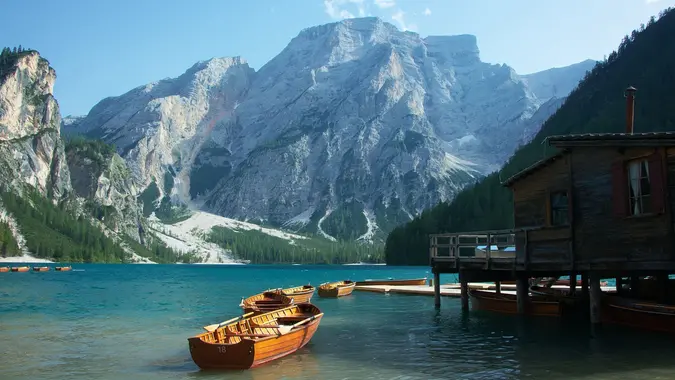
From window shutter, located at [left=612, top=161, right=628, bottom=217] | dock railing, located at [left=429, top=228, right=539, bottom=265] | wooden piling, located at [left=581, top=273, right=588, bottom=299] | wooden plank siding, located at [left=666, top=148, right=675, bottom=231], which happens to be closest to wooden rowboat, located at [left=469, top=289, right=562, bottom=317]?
wooden piling, located at [left=581, top=273, right=588, bottom=299]

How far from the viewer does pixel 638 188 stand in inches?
1144

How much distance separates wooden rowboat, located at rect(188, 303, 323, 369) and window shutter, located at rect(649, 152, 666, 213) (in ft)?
59.5

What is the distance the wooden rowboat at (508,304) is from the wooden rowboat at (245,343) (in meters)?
17.4

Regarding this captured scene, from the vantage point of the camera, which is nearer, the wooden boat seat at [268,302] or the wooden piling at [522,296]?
the wooden piling at [522,296]

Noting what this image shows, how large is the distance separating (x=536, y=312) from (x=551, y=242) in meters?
7.83

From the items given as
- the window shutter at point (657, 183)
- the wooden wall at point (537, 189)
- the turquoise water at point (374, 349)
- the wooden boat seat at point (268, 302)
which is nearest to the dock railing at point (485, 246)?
the wooden wall at point (537, 189)

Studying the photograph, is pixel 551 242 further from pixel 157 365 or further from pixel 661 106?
pixel 661 106

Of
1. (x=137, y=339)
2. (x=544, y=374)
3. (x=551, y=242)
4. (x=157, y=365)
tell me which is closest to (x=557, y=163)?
(x=551, y=242)

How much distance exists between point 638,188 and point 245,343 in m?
20.9

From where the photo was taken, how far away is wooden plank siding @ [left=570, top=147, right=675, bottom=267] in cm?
2819

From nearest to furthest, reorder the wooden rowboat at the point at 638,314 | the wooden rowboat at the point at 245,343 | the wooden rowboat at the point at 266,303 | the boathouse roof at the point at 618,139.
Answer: the wooden rowboat at the point at 245,343 < the boathouse roof at the point at 618,139 < the wooden rowboat at the point at 638,314 < the wooden rowboat at the point at 266,303

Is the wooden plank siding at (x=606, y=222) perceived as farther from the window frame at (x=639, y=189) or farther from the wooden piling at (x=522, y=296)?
the wooden piling at (x=522, y=296)

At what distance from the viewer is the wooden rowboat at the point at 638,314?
98.4 feet

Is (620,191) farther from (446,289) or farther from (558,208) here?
(446,289)
